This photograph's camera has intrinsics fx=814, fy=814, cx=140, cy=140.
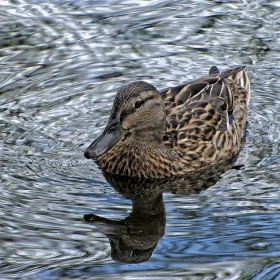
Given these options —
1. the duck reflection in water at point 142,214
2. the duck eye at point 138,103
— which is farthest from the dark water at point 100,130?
the duck eye at point 138,103

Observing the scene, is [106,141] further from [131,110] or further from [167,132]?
[167,132]

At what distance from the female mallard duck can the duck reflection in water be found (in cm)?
19

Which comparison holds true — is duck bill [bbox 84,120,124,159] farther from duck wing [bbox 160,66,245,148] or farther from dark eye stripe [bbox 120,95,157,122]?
duck wing [bbox 160,66,245,148]

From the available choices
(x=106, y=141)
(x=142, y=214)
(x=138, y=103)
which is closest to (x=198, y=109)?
(x=138, y=103)

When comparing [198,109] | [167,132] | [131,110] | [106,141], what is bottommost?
[167,132]

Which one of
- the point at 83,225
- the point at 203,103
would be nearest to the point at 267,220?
the point at 83,225

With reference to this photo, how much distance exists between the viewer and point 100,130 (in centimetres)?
1088

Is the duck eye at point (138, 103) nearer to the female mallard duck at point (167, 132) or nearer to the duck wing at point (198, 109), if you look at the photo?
the female mallard duck at point (167, 132)

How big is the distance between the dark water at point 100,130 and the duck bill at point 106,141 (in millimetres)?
396

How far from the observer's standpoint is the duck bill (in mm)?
9211

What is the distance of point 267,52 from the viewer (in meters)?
12.7

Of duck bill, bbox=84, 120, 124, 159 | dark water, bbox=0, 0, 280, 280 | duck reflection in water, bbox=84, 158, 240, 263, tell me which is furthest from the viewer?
duck bill, bbox=84, 120, 124, 159

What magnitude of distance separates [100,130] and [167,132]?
3.48 ft

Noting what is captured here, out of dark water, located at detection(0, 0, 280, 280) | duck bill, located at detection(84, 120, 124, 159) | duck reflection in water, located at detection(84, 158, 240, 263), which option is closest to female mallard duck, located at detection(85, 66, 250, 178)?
duck bill, located at detection(84, 120, 124, 159)
